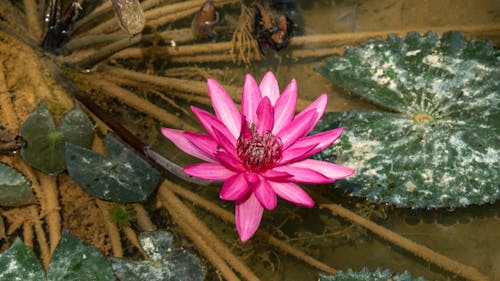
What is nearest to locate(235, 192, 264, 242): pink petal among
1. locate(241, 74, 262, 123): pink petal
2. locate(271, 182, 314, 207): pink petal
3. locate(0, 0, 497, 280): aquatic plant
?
locate(271, 182, 314, 207): pink petal

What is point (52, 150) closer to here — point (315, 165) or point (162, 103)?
point (162, 103)

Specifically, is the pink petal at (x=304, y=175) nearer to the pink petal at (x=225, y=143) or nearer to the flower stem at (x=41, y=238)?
the pink petal at (x=225, y=143)

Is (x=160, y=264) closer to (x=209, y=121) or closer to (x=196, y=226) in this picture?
(x=196, y=226)

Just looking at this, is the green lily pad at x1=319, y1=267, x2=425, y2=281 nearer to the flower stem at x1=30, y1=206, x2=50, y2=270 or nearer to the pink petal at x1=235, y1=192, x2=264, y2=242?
the pink petal at x1=235, y1=192, x2=264, y2=242

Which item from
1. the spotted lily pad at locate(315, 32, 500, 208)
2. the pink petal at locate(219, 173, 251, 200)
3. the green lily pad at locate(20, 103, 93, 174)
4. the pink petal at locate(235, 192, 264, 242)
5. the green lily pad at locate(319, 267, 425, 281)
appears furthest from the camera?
the green lily pad at locate(20, 103, 93, 174)

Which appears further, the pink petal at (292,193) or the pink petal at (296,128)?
the pink petal at (296,128)

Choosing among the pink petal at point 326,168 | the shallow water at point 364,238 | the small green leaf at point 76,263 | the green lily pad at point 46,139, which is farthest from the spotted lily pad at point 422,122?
the green lily pad at point 46,139
